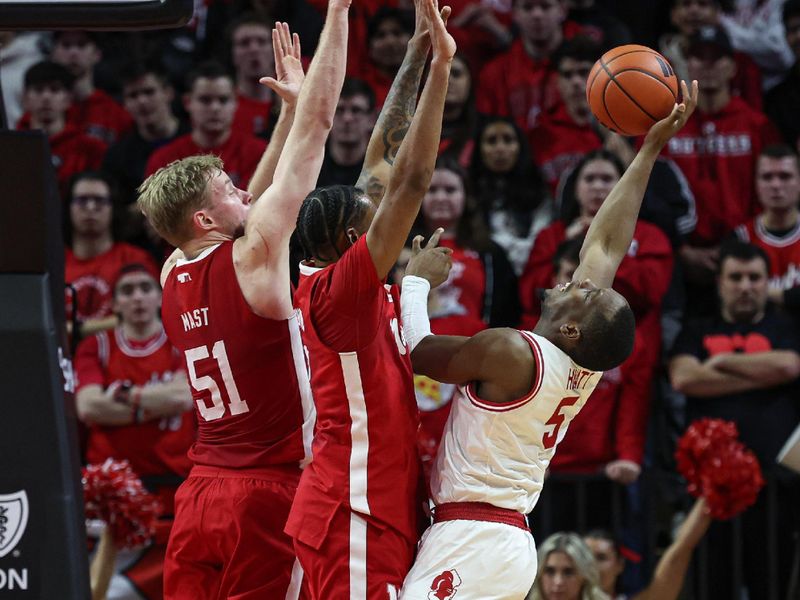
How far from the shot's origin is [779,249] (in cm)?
933

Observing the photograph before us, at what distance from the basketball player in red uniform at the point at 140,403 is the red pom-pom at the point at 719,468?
3125mm

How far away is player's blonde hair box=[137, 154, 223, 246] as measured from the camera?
5012 millimetres

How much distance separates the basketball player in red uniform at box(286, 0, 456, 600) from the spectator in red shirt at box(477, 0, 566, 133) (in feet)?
19.3

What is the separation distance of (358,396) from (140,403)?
3.99 meters

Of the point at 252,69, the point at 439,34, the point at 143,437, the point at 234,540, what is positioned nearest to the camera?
the point at 439,34

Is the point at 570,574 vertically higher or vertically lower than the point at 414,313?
lower

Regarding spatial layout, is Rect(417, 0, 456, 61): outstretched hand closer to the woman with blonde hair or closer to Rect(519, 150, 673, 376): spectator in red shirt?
the woman with blonde hair

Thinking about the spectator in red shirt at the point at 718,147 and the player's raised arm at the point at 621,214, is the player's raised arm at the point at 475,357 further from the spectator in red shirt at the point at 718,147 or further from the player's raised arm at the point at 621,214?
the spectator in red shirt at the point at 718,147

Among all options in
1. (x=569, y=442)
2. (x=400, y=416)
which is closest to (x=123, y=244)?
(x=569, y=442)

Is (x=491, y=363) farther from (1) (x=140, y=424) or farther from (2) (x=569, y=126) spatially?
(2) (x=569, y=126)

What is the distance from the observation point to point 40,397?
4.41 meters

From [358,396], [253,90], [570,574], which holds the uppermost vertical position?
[253,90]

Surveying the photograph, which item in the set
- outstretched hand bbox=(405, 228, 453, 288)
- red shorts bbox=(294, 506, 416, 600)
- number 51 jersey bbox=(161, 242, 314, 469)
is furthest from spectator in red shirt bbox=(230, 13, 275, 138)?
red shorts bbox=(294, 506, 416, 600)

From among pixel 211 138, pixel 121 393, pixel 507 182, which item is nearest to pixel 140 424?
pixel 121 393
